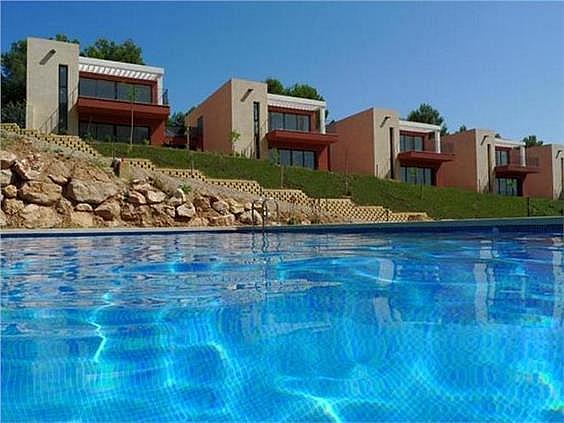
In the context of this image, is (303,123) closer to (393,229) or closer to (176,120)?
(176,120)

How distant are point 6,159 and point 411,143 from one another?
87.6ft

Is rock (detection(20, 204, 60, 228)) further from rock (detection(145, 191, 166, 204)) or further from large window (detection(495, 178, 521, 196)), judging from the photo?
large window (detection(495, 178, 521, 196))

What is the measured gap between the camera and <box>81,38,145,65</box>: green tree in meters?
33.9

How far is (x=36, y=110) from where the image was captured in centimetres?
2125

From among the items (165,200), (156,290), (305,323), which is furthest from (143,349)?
(165,200)

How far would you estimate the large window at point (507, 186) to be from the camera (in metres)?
36.4

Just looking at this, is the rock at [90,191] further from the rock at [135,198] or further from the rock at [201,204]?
the rock at [201,204]

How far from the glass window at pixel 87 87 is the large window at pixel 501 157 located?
29304mm

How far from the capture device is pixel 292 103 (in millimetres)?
28891

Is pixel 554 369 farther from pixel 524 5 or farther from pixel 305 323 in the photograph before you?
pixel 524 5

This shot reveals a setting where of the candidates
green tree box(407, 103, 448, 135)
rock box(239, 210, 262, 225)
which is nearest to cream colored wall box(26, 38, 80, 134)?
rock box(239, 210, 262, 225)

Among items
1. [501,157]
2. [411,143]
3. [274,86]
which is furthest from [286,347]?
[501,157]

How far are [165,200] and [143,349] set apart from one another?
14.0m

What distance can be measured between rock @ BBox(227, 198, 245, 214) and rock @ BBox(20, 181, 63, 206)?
5.61m
